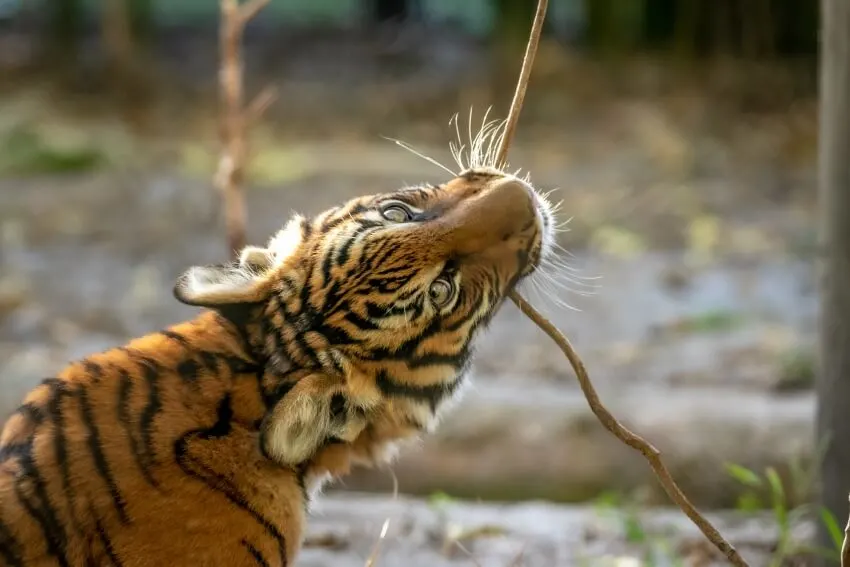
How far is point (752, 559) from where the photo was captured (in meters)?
2.99

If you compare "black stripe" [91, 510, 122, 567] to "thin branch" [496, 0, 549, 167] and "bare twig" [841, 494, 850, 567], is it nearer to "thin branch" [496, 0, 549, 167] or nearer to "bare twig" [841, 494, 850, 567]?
"thin branch" [496, 0, 549, 167]

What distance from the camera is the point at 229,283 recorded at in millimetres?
2047

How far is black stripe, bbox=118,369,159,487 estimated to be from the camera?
1.90 m

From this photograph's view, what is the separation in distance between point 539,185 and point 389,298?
5438 millimetres

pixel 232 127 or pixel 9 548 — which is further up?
pixel 232 127

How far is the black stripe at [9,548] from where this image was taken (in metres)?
1.80

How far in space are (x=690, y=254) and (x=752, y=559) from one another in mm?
3712

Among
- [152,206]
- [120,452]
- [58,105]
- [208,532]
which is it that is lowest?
[208,532]

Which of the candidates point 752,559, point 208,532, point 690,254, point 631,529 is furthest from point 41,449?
point 690,254

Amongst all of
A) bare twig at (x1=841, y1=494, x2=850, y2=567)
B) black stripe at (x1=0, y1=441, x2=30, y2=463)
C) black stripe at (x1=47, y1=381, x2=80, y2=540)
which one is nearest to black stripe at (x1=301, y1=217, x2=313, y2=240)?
black stripe at (x1=47, y1=381, x2=80, y2=540)

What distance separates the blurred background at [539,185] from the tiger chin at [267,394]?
0.27 m

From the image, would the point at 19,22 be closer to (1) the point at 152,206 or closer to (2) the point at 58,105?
(2) the point at 58,105

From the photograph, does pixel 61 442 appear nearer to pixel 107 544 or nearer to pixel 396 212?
pixel 107 544

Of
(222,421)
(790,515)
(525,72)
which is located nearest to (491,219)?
(525,72)
